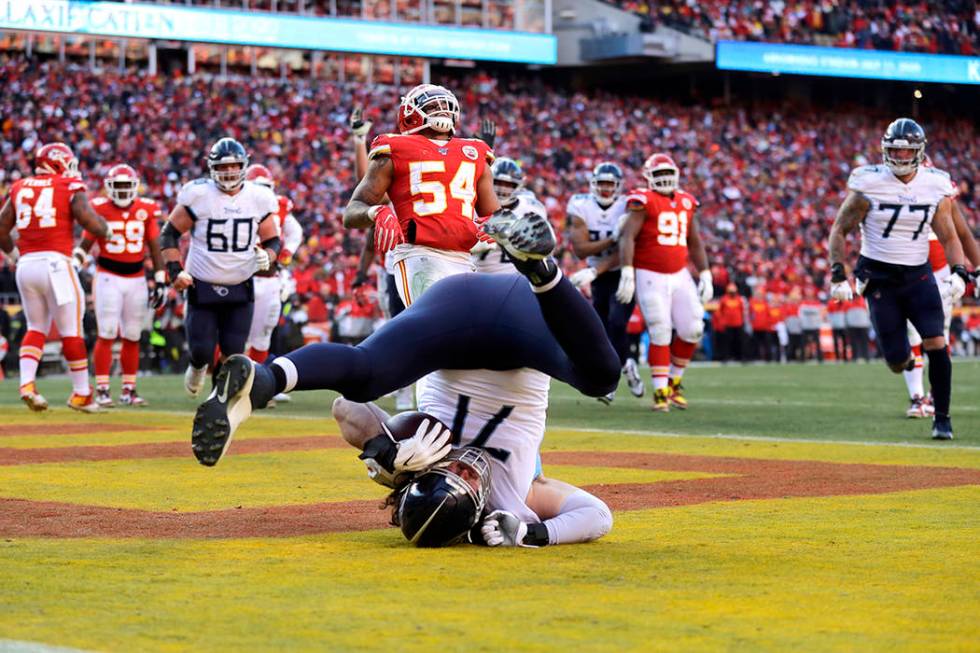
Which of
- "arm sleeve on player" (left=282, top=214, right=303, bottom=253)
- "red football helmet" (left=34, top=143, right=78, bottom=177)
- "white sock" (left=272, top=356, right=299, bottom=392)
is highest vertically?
"red football helmet" (left=34, top=143, right=78, bottom=177)

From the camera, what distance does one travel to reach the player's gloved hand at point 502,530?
5340mm

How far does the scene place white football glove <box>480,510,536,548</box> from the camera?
5340 mm

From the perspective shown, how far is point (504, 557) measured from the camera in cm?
509

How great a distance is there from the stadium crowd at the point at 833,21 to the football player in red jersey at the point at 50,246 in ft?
97.0

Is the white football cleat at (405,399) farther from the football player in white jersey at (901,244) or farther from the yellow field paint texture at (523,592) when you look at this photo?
the yellow field paint texture at (523,592)

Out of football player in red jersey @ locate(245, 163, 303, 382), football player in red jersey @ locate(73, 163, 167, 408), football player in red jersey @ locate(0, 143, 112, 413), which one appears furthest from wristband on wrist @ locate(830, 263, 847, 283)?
football player in red jersey @ locate(73, 163, 167, 408)

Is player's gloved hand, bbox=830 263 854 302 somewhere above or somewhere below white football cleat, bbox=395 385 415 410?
above

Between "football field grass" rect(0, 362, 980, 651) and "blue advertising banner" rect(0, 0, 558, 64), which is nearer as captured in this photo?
"football field grass" rect(0, 362, 980, 651)

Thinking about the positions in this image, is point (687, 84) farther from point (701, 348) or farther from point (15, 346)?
point (15, 346)

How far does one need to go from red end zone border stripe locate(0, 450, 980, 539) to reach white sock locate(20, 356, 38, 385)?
159 inches

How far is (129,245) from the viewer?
1422cm

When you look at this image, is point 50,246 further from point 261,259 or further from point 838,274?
point 838,274

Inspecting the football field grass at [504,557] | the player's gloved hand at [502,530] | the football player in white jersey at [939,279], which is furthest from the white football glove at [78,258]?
the player's gloved hand at [502,530]

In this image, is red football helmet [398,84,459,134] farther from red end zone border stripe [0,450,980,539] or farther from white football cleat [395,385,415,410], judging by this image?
white football cleat [395,385,415,410]
